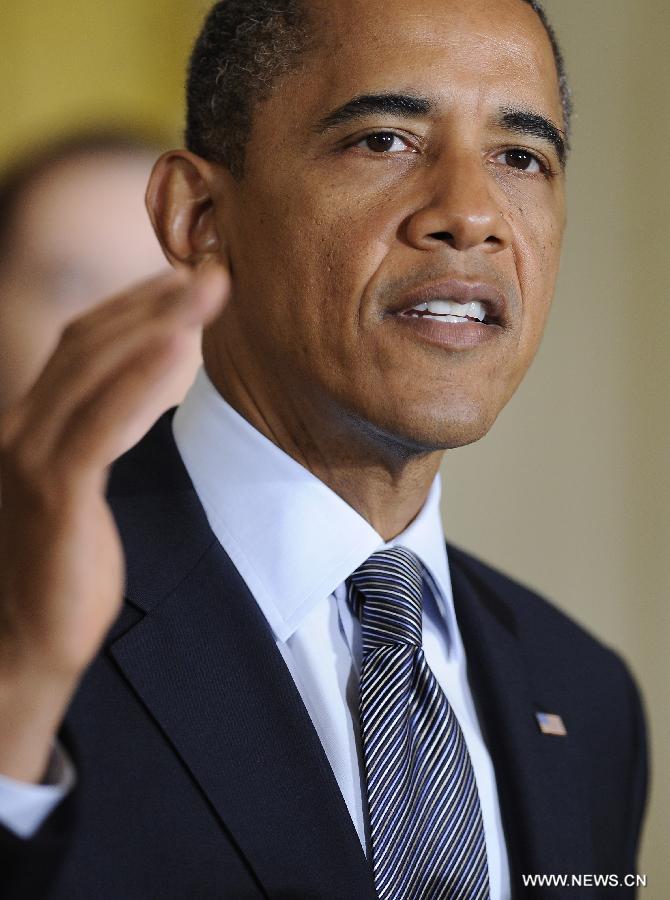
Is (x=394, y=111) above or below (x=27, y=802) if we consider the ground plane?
above

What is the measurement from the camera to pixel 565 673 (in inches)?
56.0

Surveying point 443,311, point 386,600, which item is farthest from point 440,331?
point 386,600

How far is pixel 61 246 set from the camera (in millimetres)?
1950

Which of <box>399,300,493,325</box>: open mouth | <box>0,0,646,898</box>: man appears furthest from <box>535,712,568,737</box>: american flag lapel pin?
<box>399,300,493,325</box>: open mouth

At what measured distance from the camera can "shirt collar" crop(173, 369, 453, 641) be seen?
1120 mm

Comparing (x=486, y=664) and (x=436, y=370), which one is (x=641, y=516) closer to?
(x=486, y=664)

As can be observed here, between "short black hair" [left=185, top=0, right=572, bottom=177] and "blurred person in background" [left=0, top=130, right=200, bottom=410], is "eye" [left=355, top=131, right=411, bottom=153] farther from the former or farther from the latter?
"blurred person in background" [left=0, top=130, right=200, bottom=410]

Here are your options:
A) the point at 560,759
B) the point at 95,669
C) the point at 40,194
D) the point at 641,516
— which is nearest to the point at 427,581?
the point at 560,759

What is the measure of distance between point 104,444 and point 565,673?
86 centimetres

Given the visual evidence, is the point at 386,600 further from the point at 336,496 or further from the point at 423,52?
the point at 423,52

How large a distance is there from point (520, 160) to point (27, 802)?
753mm

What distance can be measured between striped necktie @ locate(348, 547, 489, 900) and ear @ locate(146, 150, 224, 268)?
0.36m

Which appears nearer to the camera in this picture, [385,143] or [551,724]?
[385,143]

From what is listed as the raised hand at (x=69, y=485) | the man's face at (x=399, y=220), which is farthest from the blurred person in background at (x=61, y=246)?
the raised hand at (x=69, y=485)
